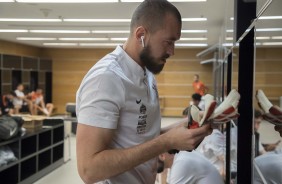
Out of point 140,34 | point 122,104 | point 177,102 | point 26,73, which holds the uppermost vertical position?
point 26,73

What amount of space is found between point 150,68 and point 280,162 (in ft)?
2.09

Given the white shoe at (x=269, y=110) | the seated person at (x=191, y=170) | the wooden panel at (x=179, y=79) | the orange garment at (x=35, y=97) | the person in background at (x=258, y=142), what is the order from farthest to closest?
the wooden panel at (x=179, y=79), the orange garment at (x=35, y=97), the seated person at (x=191, y=170), the person in background at (x=258, y=142), the white shoe at (x=269, y=110)

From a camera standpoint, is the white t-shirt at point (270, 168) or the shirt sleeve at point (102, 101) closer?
the white t-shirt at point (270, 168)

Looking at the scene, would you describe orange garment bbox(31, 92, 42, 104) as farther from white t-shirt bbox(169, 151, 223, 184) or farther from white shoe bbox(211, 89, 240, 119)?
white shoe bbox(211, 89, 240, 119)

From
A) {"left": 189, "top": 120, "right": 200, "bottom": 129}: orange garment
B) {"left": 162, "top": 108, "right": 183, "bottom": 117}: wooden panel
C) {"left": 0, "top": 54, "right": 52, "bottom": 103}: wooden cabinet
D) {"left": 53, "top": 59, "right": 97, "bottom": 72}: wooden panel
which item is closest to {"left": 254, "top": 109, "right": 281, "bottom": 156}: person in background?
{"left": 189, "top": 120, "right": 200, "bottom": 129}: orange garment

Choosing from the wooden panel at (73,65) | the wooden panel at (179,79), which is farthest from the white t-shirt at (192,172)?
the wooden panel at (73,65)

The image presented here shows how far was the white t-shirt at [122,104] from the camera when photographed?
134 centimetres

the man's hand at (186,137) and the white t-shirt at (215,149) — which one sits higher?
the man's hand at (186,137)

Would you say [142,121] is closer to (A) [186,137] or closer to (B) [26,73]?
(A) [186,137]

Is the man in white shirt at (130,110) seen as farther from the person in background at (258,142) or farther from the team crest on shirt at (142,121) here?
the person in background at (258,142)

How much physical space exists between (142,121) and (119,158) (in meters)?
0.25

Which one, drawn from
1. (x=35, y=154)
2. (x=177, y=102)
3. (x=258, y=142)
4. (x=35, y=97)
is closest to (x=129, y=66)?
(x=258, y=142)

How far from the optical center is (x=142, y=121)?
1.54 metres

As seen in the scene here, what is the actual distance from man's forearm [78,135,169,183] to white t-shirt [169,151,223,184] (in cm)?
110
